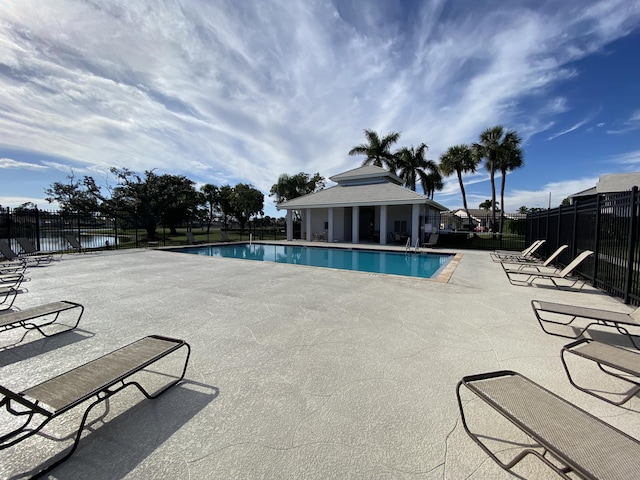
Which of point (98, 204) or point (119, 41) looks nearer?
point (119, 41)

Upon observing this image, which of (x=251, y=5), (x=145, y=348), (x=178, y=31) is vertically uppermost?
(x=251, y=5)

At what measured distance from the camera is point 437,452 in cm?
190

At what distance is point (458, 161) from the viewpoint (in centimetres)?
3080

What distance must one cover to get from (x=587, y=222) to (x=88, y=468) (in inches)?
425

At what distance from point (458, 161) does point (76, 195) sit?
40.4m

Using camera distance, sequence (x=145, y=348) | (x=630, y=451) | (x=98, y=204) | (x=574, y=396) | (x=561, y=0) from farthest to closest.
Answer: (x=98, y=204) < (x=561, y=0) < (x=145, y=348) < (x=574, y=396) < (x=630, y=451)

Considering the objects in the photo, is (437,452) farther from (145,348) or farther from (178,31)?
(178,31)

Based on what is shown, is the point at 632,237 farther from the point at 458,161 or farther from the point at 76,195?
the point at 76,195

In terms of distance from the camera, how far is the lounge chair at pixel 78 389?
A: 1.81m

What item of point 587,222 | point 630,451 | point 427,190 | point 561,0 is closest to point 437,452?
point 630,451

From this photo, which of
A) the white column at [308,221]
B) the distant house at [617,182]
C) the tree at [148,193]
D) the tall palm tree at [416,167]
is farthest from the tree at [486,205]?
the tree at [148,193]

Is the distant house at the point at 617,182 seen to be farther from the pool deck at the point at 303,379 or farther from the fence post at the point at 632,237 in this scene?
the pool deck at the point at 303,379

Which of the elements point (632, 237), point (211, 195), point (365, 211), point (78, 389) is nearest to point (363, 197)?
point (365, 211)

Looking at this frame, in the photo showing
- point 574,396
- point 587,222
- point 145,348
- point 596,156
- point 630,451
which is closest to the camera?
point 630,451
